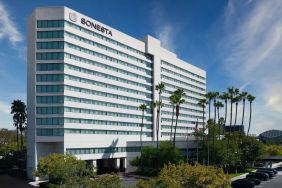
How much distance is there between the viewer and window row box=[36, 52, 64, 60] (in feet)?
307

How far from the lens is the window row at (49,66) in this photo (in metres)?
93.2

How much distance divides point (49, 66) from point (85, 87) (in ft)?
37.0

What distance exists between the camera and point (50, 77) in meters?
93.5

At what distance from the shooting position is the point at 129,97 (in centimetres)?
12006

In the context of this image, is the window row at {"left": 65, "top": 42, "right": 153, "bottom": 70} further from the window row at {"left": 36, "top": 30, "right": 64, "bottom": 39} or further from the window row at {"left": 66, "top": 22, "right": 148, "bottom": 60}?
the window row at {"left": 66, "top": 22, "right": 148, "bottom": 60}

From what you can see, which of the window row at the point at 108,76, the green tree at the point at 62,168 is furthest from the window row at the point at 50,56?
the green tree at the point at 62,168

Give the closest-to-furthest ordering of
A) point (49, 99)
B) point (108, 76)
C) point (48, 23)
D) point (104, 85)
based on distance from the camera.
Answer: point (49, 99)
point (48, 23)
point (104, 85)
point (108, 76)

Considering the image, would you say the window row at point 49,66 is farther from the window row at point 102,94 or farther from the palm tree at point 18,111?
the palm tree at point 18,111

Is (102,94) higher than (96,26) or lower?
lower

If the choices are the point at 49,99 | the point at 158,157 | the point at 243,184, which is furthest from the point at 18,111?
the point at 243,184

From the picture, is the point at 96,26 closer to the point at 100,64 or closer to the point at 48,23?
the point at 100,64

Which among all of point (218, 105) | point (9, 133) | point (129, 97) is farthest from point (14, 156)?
point (9, 133)

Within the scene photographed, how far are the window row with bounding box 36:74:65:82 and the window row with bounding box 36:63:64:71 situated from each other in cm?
144

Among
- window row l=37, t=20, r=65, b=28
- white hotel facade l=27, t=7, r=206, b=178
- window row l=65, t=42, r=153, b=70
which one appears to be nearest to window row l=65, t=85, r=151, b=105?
white hotel facade l=27, t=7, r=206, b=178
